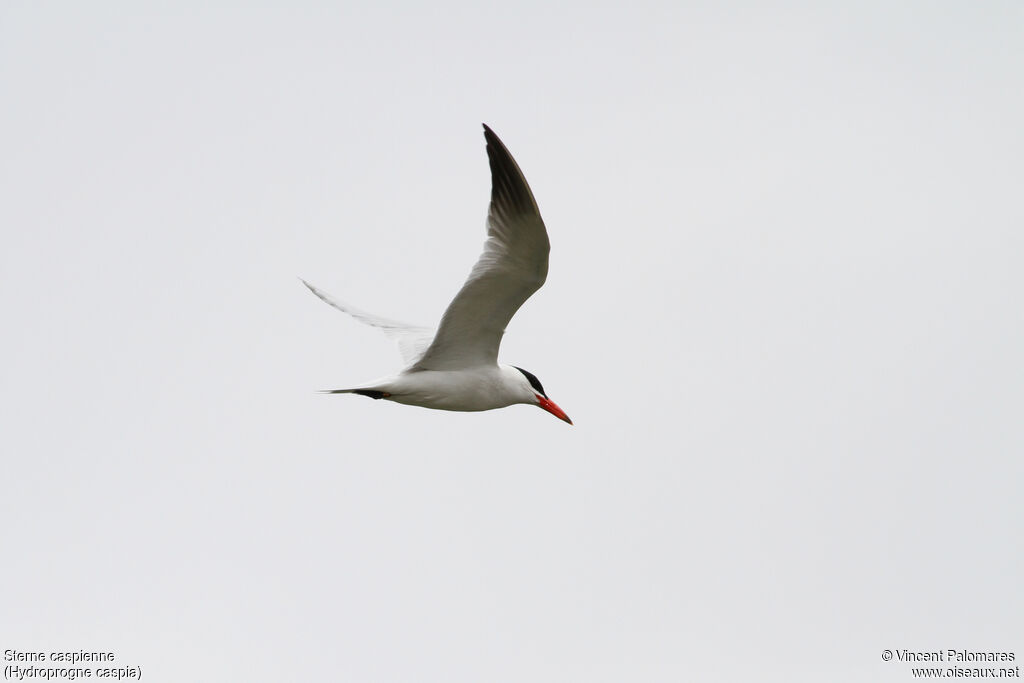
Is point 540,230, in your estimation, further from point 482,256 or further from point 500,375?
point 500,375

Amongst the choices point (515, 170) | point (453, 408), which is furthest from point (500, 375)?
point (515, 170)

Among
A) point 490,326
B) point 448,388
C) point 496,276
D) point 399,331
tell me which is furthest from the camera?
point 399,331

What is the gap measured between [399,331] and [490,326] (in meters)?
2.02

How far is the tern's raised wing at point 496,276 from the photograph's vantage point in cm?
891

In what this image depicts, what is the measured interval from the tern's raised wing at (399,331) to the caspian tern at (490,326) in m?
0.02

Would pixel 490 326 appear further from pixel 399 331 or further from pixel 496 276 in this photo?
pixel 399 331

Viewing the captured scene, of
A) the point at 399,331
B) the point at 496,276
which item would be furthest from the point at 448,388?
the point at 399,331

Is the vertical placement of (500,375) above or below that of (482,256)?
below

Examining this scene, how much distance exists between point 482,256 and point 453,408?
159 cm

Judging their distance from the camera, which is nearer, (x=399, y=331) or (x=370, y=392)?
(x=370, y=392)

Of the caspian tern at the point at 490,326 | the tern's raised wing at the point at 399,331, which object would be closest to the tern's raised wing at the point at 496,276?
the caspian tern at the point at 490,326

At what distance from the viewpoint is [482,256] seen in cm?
923

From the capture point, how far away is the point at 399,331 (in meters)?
11.8

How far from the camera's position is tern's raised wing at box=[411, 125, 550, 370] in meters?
8.91
